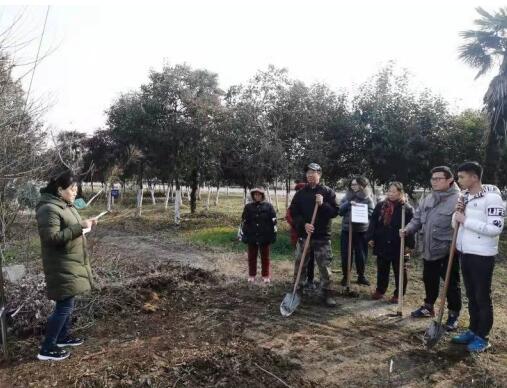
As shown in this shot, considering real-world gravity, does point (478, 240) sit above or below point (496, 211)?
below

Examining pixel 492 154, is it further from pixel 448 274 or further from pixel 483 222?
pixel 483 222

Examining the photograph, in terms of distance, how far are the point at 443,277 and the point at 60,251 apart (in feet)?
13.9

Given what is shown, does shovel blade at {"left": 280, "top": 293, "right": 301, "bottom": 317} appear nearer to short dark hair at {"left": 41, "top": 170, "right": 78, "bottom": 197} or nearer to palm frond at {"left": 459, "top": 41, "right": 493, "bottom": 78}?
short dark hair at {"left": 41, "top": 170, "right": 78, "bottom": 197}

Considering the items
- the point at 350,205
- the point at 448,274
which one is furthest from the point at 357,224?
the point at 448,274

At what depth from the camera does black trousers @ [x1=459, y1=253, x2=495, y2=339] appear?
389 centimetres

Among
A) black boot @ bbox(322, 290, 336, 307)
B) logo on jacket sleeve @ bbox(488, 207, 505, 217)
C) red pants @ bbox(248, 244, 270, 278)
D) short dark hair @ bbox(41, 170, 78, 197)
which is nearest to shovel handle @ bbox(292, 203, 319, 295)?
black boot @ bbox(322, 290, 336, 307)

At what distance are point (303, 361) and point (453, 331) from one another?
76.4 inches

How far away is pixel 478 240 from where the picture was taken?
3918 mm

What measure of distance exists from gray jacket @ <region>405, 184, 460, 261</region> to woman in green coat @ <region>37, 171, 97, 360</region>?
3.72 m

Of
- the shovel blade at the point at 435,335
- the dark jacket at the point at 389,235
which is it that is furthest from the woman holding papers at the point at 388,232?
the shovel blade at the point at 435,335

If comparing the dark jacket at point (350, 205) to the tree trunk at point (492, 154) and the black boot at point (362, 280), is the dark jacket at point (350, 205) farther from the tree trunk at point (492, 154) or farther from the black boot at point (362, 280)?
the tree trunk at point (492, 154)

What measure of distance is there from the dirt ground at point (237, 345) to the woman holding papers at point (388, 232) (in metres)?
0.43

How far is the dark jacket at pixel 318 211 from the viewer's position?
541 cm

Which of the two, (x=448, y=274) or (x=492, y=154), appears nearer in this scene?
(x=448, y=274)
